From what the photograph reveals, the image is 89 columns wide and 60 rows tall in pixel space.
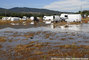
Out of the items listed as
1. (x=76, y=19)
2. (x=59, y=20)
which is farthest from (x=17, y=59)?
(x=59, y=20)

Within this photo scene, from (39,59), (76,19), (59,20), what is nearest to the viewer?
(39,59)

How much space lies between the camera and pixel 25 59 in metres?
8.19

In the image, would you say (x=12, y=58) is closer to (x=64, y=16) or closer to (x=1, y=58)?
(x=1, y=58)

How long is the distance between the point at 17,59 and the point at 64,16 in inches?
2149

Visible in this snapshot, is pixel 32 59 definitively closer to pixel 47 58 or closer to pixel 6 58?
pixel 47 58

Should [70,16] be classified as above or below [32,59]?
above

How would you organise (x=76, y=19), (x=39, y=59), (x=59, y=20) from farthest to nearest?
(x=59, y=20)
(x=76, y=19)
(x=39, y=59)

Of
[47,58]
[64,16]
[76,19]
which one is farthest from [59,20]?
[47,58]

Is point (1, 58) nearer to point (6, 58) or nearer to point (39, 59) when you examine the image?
point (6, 58)

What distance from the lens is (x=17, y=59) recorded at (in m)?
8.16

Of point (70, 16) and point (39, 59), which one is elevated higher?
point (70, 16)

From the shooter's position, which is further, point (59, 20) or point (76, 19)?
point (59, 20)

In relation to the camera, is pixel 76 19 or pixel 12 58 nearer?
pixel 12 58

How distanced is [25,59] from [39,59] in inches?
33.9
